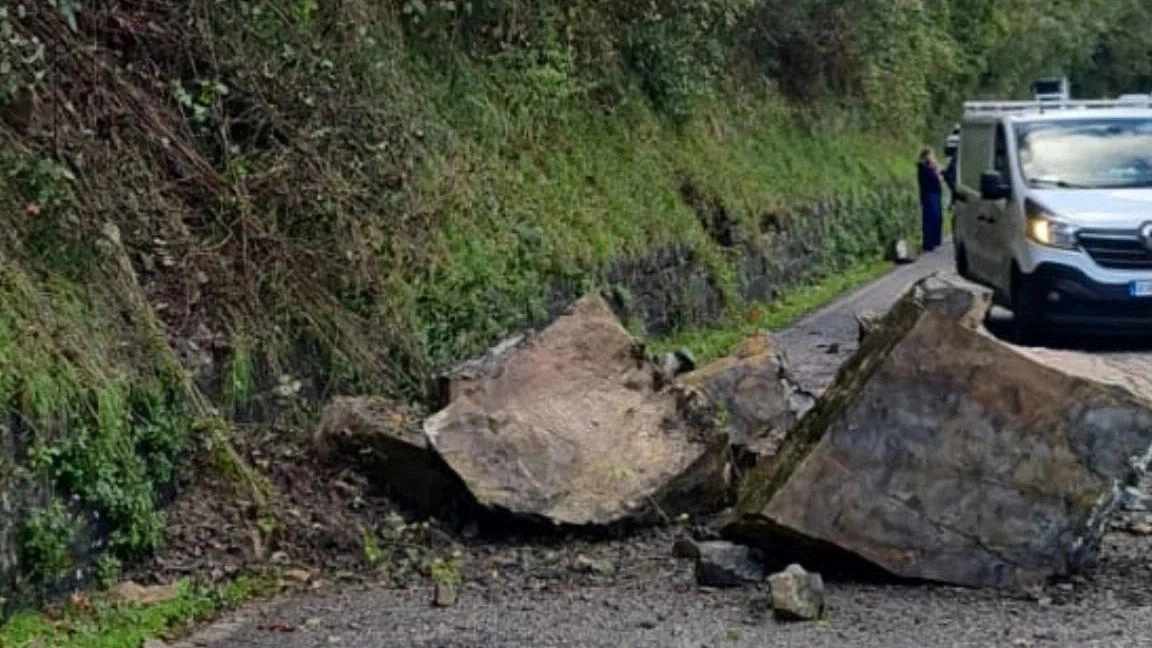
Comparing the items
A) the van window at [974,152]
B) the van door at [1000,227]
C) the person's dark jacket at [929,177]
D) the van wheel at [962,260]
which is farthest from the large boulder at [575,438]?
the person's dark jacket at [929,177]

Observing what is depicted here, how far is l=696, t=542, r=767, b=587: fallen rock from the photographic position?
23.6 feet

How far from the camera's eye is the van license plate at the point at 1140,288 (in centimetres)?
1352

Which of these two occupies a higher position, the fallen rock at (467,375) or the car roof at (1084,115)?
the fallen rock at (467,375)

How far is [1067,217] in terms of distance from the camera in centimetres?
1376

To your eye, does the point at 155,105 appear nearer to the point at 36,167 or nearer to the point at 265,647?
the point at 36,167

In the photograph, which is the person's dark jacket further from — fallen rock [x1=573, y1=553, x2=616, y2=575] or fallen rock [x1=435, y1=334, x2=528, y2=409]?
fallen rock [x1=573, y1=553, x2=616, y2=575]

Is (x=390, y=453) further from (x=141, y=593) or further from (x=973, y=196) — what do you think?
(x=973, y=196)

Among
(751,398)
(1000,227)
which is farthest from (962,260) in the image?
(751,398)

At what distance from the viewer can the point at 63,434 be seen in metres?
6.71

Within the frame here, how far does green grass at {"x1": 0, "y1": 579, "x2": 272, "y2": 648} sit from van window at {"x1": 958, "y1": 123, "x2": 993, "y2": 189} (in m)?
11.1

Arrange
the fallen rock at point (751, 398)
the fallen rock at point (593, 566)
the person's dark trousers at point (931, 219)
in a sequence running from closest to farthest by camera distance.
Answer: the fallen rock at point (593, 566)
the fallen rock at point (751, 398)
the person's dark trousers at point (931, 219)

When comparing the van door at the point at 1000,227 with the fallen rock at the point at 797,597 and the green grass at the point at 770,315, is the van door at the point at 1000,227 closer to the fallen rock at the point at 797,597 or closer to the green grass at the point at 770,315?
the green grass at the point at 770,315

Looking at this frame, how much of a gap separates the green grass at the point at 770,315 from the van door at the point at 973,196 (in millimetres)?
1969

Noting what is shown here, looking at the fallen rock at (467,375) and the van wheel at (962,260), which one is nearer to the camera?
the fallen rock at (467,375)
